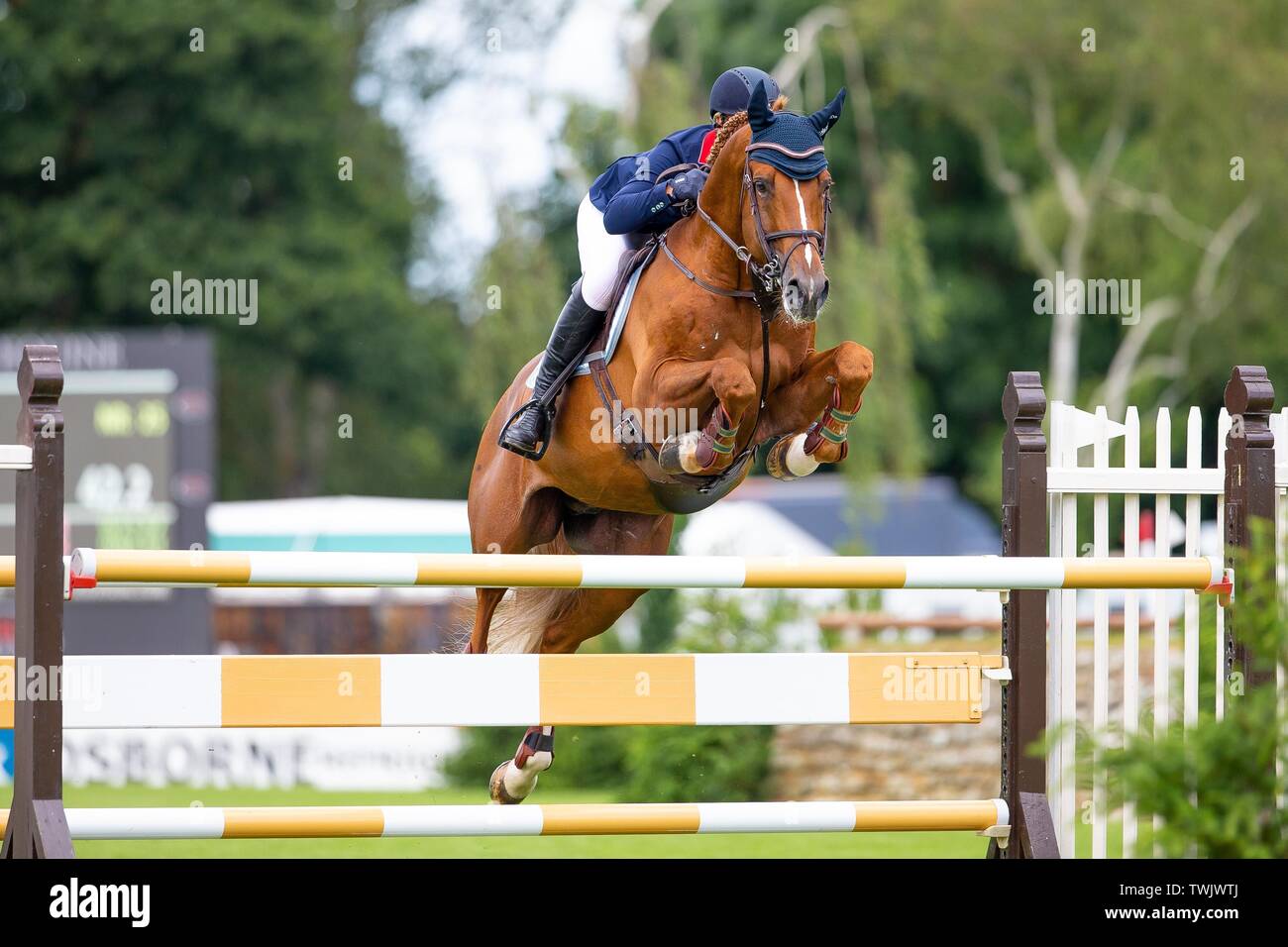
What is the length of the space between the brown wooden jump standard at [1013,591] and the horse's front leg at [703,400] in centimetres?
85

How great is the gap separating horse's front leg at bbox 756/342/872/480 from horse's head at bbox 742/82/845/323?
0.29 meters

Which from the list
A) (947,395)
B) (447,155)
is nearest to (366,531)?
(447,155)

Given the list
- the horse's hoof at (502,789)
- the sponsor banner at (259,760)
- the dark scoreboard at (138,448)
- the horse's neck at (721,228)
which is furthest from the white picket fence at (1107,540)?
the dark scoreboard at (138,448)

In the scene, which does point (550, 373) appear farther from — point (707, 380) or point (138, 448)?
point (138, 448)

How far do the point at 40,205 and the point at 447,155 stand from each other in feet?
20.8

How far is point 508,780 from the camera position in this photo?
19.0 feet

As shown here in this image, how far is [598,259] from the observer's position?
601 centimetres

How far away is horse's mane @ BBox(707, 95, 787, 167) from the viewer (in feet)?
18.4

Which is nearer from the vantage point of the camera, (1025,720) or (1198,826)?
(1198,826)

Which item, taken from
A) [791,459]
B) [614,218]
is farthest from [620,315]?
[791,459]

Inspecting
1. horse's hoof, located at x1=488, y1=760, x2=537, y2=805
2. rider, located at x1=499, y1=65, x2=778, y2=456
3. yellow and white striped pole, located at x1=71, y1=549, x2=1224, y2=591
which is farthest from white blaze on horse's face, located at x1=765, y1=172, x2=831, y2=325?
horse's hoof, located at x1=488, y1=760, x2=537, y2=805

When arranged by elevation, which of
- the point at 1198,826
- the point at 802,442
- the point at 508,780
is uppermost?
the point at 802,442

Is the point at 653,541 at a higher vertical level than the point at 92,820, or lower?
higher
